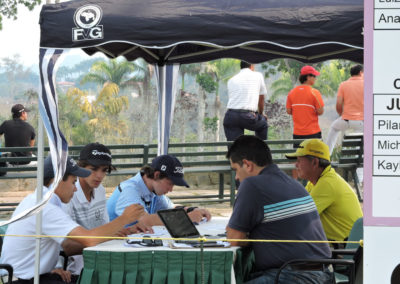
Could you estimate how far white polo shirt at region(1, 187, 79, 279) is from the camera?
15.2 ft

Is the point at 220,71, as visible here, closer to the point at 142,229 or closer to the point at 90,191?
the point at 90,191

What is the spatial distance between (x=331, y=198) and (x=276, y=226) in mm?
1362

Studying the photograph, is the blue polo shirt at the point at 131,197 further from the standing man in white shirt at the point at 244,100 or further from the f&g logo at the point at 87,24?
the standing man in white shirt at the point at 244,100

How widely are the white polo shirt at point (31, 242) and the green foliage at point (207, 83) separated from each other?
50094 mm

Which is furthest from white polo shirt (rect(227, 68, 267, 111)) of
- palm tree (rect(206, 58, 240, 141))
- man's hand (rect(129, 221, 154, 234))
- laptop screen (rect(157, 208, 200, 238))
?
palm tree (rect(206, 58, 240, 141))

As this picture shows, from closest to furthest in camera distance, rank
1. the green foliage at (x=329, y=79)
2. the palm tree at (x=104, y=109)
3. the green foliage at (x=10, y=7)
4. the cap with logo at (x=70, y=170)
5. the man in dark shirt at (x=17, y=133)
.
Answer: the cap with logo at (x=70, y=170) → the man in dark shirt at (x=17, y=133) → the green foliage at (x=10, y=7) → the palm tree at (x=104, y=109) → the green foliage at (x=329, y=79)

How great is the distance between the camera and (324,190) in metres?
5.78

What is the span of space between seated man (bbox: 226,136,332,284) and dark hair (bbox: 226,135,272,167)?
19cm

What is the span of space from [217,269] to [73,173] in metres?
1.26

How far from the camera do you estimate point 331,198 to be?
576 centimetres

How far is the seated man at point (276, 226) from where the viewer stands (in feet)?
14.7

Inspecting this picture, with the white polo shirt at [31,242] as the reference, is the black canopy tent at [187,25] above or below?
above

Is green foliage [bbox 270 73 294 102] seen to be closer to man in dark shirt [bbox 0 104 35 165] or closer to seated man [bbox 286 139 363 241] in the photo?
man in dark shirt [bbox 0 104 35 165]

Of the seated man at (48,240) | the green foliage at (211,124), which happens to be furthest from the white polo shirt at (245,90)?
the green foliage at (211,124)
